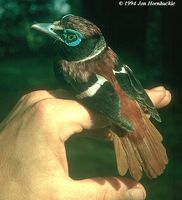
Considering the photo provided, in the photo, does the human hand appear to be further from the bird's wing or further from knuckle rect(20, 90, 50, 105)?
the bird's wing

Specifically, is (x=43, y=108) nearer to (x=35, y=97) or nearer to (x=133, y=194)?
(x=35, y=97)

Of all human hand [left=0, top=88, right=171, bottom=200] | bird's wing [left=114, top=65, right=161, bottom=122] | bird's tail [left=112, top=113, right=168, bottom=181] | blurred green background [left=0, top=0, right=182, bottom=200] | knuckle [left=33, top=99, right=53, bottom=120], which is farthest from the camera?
blurred green background [left=0, top=0, right=182, bottom=200]

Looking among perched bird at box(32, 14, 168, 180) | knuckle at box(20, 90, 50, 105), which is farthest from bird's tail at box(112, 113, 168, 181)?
knuckle at box(20, 90, 50, 105)

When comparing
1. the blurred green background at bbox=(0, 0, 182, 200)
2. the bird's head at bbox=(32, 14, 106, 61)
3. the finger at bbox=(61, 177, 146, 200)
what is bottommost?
the blurred green background at bbox=(0, 0, 182, 200)

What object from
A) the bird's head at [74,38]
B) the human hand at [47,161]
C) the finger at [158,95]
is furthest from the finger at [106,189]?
the bird's head at [74,38]

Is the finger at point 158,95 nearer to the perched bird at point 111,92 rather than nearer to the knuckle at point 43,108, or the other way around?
the perched bird at point 111,92

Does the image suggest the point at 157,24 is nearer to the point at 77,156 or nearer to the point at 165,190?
the point at 77,156

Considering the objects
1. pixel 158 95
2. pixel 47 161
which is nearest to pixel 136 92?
pixel 158 95
